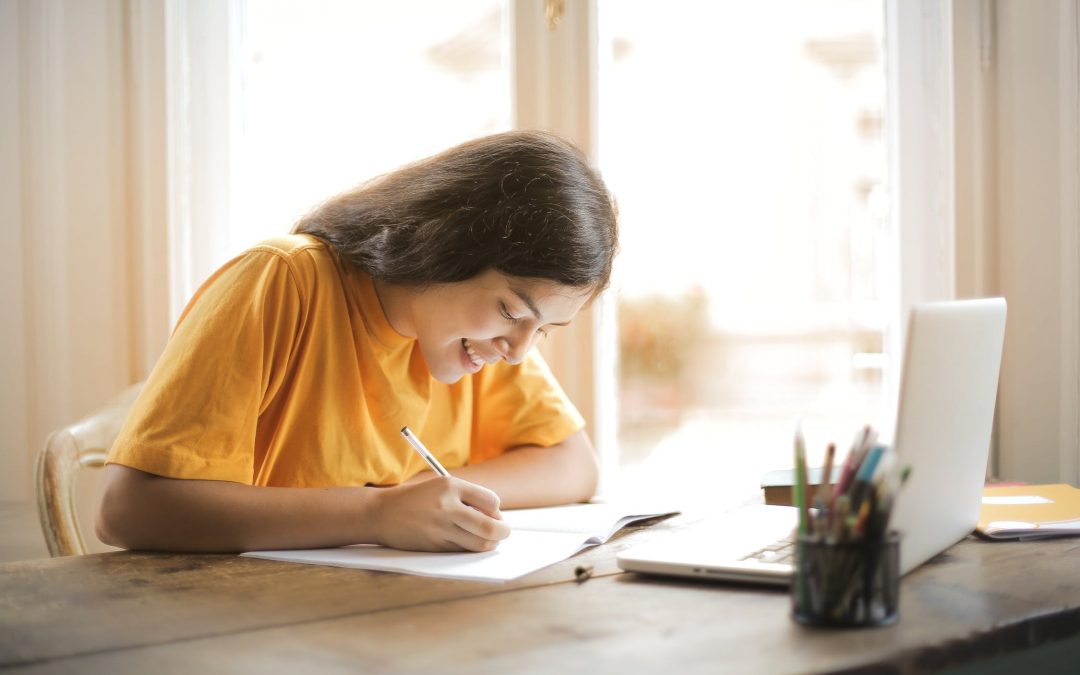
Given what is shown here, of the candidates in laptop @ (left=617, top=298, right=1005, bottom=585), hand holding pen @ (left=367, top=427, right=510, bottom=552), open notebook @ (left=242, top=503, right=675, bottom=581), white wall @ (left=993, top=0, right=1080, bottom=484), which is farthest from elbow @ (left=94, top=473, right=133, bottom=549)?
white wall @ (left=993, top=0, right=1080, bottom=484)

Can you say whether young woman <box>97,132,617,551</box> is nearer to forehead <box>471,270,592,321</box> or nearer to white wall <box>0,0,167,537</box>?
forehead <box>471,270,592,321</box>

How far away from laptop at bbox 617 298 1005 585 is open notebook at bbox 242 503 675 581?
0.09 metres

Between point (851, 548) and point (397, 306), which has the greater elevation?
point (397, 306)

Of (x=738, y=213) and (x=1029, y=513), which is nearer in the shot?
(x=1029, y=513)

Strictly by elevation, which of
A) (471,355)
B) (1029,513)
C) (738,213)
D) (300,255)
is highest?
(738,213)

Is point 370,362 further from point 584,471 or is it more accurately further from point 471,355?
point 584,471

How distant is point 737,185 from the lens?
2256 mm

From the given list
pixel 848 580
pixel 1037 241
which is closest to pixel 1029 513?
pixel 848 580

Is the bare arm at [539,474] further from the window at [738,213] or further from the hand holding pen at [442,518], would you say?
the window at [738,213]

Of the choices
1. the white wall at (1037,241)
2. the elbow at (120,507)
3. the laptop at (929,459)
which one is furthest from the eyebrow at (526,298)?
the white wall at (1037,241)

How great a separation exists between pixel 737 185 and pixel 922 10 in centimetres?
52

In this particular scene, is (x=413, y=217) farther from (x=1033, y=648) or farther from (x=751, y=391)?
(x=751, y=391)

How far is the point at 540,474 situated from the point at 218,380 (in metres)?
0.57

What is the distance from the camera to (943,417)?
3.32 ft
